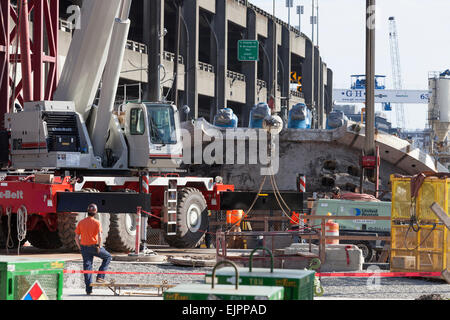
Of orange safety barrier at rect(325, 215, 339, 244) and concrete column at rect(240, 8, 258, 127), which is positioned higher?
concrete column at rect(240, 8, 258, 127)

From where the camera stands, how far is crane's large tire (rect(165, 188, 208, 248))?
24.0m

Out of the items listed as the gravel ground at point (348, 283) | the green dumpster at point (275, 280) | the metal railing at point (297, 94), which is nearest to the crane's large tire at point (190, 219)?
the gravel ground at point (348, 283)

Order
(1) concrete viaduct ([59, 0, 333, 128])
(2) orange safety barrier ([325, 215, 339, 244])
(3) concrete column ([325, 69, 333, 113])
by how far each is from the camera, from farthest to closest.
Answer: (3) concrete column ([325, 69, 333, 113]) < (1) concrete viaduct ([59, 0, 333, 128]) < (2) orange safety barrier ([325, 215, 339, 244])

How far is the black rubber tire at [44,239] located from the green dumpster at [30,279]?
519 inches

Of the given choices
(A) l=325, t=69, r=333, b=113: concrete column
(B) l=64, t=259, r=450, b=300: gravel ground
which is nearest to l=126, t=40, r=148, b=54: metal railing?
(B) l=64, t=259, r=450, b=300: gravel ground

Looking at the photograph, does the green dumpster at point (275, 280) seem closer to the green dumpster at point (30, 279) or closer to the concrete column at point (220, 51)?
the green dumpster at point (30, 279)

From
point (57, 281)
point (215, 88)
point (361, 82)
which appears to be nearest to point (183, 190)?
point (57, 281)

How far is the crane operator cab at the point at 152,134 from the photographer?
23.6 m

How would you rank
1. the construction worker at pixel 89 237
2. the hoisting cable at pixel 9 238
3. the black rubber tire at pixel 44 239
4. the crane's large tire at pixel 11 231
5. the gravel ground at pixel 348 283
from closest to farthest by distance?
the construction worker at pixel 89 237 → the gravel ground at pixel 348 283 → the hoisting cable at pixel 9 238 → the crane's large tire at pixel 11 231 → the black rubber tire at pixel 44 239

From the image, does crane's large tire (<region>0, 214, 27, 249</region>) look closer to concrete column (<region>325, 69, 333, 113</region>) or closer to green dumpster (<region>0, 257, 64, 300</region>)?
green dumpster (<region>0, 257, 64, 300</region>)

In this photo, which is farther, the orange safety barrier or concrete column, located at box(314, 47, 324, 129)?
concrete column, located at box(314, 47, 324, 129)

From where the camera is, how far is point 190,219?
2436 centimetres

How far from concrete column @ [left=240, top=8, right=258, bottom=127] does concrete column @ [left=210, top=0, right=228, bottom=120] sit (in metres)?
6.22

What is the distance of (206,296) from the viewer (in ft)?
21.9
